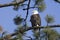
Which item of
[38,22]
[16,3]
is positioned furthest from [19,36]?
[38,22]

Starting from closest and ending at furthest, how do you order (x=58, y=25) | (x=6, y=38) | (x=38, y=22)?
(x=6, y=38)
(x=58, y=25)
(x=38, y=22)

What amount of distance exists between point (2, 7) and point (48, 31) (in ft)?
2.63

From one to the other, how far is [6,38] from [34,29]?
0.57 meters

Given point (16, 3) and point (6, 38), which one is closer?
point (6, 38)

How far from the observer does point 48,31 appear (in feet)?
12.9

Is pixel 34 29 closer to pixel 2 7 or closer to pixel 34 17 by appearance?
pixel 2 7

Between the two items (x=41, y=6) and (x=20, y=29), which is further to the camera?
(x=41, y=6)

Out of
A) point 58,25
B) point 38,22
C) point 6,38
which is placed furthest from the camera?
point 38,22

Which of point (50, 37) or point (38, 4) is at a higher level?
point (38, 4)

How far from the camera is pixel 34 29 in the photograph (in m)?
4.20

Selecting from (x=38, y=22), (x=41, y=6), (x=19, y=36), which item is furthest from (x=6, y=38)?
(x=38, y=22)

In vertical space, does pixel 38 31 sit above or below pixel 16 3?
below

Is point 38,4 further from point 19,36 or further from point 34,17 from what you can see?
point 34,17

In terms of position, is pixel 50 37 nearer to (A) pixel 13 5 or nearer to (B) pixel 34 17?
(A) pixel 13 5
